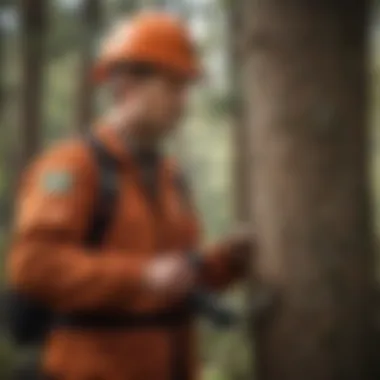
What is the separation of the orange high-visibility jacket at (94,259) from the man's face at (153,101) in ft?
0.32

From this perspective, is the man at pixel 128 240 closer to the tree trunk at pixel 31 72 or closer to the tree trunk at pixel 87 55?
the tree trunk at pixel 31 72

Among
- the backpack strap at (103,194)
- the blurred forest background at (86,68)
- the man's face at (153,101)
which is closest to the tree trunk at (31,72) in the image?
the blurred forest background at (86,68)

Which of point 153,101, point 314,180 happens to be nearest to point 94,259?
point 153,101

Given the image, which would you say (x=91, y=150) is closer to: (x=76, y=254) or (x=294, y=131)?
(x=76, y=254)

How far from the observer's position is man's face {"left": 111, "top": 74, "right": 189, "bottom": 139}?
9.11 feet

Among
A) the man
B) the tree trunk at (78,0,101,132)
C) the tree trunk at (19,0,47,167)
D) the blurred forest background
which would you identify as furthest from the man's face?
the tree trunk at (78,0,101,132)

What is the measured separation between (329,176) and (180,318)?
1.92 ft

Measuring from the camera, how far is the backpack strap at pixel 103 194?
8.75ft

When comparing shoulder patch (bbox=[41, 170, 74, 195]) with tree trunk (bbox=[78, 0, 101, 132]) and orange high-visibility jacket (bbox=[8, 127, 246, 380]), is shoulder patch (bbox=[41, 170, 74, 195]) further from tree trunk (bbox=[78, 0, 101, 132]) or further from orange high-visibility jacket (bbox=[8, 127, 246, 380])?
tree trunk (bbox=[78, 0, 101, 132])

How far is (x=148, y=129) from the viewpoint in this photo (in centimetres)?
280

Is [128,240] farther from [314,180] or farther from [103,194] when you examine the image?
[314,180]

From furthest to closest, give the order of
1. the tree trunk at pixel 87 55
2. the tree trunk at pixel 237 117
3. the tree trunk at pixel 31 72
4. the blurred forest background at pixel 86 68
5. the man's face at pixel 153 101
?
the tree trunk at pixel 87 55 < the tree trunk at pixel 31 72 < the tree trunk at pixel 237 117 < the blurred forest background at pixel 86 68 < the man's face at pixel 153 101

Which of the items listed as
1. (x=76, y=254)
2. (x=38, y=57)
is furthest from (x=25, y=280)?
(x=38, y=57)

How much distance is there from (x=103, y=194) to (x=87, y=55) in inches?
265
